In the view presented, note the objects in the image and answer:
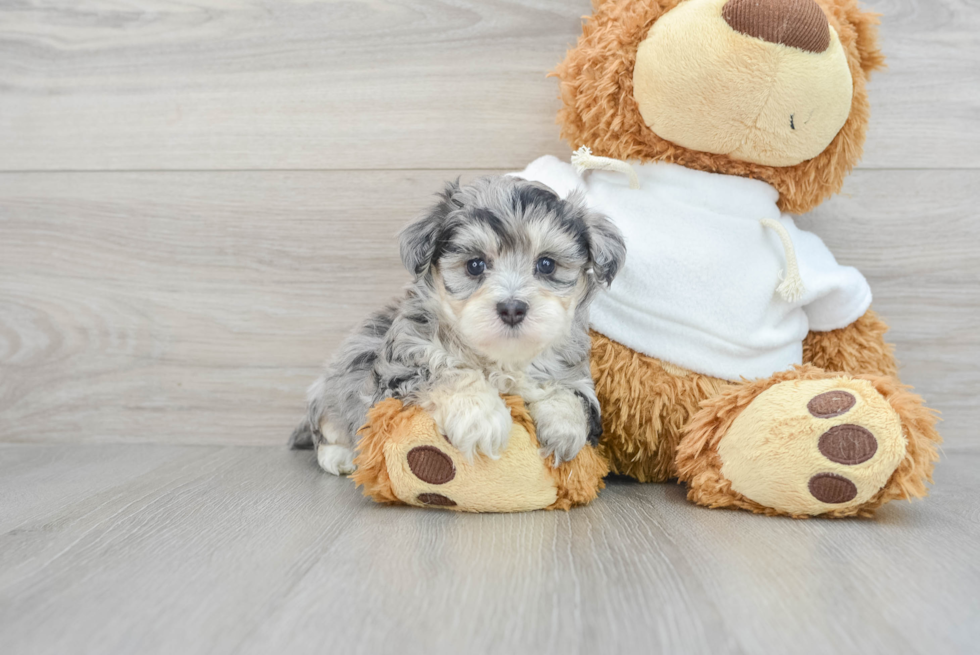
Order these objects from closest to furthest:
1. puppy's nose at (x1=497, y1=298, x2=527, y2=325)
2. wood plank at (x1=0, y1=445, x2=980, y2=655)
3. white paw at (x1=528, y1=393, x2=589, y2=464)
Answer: wood plank at (x1=0, y1=445, x2=980, y2=655) < puppy's nose at (x1=497, y1=298, x2=527, y2=325) < white paw at (x1=528, y1=393, x2=589, y2=464)

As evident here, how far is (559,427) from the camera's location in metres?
1.38

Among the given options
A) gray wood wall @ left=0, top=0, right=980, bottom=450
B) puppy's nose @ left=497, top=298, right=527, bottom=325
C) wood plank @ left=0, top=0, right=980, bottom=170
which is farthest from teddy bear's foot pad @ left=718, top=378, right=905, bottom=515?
wood plank @ left=0, top=0, right=980, bottom=170

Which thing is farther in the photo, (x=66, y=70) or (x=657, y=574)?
(x=66, y=70)

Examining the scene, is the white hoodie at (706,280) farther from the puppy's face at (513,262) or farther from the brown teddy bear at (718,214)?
the puppy's face at (513,262)

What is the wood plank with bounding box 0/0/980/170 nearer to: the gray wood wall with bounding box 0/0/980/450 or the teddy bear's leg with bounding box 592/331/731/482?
the gray wood wall with bounding box 0/0/980/450

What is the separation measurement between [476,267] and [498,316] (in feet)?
0.53

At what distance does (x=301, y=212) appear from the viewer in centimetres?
208

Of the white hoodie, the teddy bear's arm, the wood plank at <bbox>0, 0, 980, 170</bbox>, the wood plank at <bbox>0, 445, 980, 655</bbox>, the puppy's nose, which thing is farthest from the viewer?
the wood plank at <bbox>0, 0, 980, 170</bbox>

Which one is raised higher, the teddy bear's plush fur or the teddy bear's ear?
the teddy bear's ear

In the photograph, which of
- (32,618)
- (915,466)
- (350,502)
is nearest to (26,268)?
(350,502)

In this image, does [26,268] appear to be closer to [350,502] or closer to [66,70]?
[66,70]

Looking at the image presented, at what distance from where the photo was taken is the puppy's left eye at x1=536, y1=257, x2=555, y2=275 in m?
1.40

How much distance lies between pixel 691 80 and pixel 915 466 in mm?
863

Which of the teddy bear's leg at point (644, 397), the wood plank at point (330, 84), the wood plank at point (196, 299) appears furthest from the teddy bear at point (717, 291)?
the wood plank at point (196, 299)
